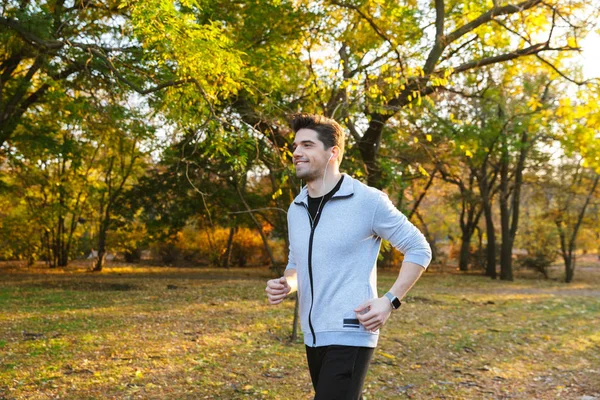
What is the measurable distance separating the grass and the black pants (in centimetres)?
301

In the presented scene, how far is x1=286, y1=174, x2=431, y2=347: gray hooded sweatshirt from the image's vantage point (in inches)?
104

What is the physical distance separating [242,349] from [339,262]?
504 centimetres

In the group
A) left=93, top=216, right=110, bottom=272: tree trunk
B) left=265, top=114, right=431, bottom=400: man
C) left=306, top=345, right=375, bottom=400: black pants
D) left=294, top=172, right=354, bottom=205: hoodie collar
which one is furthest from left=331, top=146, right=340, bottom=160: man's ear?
left=93, top=216, right=110, bottom=272: tree trunk

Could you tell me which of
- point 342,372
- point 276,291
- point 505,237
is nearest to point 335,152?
point 276,291

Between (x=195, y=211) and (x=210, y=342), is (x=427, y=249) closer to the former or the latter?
(x=210, y=342)

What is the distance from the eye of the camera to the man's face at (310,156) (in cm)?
281

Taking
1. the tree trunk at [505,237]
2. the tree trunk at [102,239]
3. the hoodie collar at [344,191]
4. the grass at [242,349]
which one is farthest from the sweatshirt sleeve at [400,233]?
the tree trunk at [505,237]

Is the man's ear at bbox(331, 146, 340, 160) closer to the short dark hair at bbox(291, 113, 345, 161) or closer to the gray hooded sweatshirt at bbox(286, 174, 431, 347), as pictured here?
the short dark hair at bbox(291, 113, 345, 161)

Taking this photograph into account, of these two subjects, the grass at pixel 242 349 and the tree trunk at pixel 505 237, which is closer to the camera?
the grass at pixel 242 349

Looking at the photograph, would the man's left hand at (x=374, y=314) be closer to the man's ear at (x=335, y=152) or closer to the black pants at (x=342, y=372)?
the black pants at (x=342, y=372)

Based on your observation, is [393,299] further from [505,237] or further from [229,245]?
[505,237]

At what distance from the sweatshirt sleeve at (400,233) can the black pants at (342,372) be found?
1.65 ft

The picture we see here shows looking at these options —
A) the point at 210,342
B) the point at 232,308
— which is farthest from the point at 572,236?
the point at 210,342

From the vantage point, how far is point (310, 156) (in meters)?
2.81
